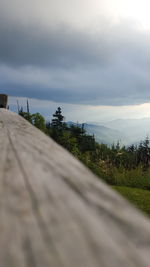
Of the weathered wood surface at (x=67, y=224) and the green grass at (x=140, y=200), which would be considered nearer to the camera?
the weathered wood surface at (x=67, y=224)

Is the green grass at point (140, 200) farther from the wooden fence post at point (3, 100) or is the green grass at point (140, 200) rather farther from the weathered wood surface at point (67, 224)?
the weathered wood surface at point (67, 224)

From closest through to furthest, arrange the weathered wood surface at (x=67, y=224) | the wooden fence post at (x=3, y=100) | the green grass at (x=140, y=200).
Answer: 1. the weathered wood surface at (x=67, y=224)
2. the wooden fence post at (x=3, y=100)
3. the green grass at (x=140, y=200)

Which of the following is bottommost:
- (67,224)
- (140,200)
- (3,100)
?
(140,200)

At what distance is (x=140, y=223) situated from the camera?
1.45ft

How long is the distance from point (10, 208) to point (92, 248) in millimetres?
222

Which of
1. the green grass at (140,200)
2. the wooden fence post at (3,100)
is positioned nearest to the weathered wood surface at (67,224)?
the wooden fence post at (3,100)

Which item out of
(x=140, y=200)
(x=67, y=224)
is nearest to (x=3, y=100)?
Answer: (x=140, y=200)

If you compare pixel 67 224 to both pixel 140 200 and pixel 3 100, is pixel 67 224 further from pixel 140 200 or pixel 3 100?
pixel 140 200

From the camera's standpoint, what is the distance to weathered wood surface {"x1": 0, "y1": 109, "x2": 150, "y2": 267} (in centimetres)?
38

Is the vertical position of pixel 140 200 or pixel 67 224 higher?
pixel 67 224

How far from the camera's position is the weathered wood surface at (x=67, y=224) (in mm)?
375

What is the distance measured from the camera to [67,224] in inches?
17.6

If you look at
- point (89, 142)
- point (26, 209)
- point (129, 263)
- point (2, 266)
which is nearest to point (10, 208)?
point (26, 209)

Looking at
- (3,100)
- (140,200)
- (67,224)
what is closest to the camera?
(67,224)
